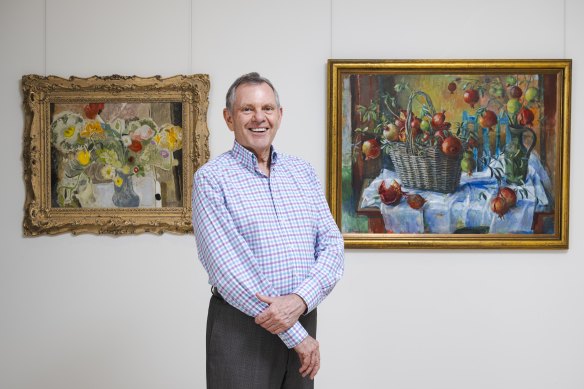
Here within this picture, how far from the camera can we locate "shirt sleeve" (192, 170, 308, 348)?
1.83 meters

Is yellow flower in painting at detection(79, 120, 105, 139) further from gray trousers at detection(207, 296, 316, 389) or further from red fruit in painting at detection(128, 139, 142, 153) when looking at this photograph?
gray trousers at detection(207, 296, 316, 389)

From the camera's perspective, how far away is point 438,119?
10.4 ft

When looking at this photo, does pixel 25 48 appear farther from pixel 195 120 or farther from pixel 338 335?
pixel 338 335

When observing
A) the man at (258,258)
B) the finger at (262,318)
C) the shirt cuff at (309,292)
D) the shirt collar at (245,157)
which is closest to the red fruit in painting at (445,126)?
the man at (258,258)

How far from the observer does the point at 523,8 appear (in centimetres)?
315

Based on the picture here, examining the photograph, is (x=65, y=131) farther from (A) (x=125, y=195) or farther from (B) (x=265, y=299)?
(B) (x=265, y=299)

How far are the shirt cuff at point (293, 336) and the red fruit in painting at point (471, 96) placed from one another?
5.92ft

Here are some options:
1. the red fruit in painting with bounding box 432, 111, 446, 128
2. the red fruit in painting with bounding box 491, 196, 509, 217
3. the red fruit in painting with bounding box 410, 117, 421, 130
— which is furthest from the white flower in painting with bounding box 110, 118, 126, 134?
the red fruit in painting with bounding box 491, 196, 509, 217

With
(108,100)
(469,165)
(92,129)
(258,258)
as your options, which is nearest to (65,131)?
(92,129)

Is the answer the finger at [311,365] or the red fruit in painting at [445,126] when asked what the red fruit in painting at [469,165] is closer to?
the red fruit in painting at [445,126]

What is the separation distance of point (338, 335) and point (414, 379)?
0.47 m

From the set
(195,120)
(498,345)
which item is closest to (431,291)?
(498,345)

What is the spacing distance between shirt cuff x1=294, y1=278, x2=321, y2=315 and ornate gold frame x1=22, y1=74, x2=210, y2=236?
Answer: 4.51 ft

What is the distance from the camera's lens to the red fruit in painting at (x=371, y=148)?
3164 mm
